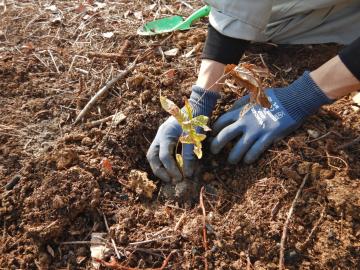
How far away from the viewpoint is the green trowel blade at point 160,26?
232 centimetres

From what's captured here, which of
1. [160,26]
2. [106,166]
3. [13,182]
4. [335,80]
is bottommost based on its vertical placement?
[13,182]

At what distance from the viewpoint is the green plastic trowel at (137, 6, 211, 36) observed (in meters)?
2.33

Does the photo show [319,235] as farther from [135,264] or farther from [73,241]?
Answer: [73,241]

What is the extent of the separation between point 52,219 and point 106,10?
1543mm

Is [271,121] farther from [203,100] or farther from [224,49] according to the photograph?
[224,49]

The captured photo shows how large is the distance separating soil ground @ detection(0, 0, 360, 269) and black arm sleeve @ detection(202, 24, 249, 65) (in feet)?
0.60

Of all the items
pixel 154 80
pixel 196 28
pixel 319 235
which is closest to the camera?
pixel 319 235

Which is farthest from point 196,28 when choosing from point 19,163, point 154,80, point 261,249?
point 261,249

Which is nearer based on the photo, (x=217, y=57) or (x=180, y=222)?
(x=180, y=222)

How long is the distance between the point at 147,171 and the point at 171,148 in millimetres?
182

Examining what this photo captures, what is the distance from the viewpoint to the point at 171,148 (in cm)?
172

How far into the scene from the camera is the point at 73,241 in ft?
5.15

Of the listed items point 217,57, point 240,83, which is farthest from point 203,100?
point 240,83

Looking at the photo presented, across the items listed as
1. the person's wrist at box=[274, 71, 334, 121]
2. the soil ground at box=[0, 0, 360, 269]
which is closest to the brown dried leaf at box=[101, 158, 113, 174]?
the soil ground at box=[0, 0, 360, 269]
